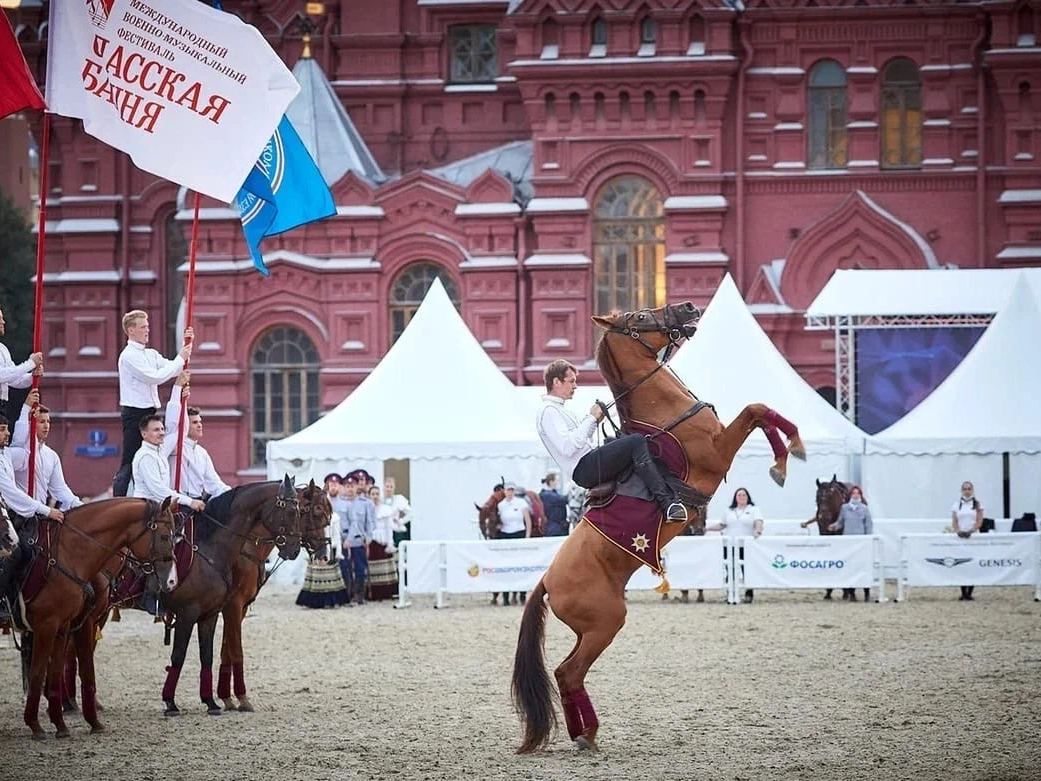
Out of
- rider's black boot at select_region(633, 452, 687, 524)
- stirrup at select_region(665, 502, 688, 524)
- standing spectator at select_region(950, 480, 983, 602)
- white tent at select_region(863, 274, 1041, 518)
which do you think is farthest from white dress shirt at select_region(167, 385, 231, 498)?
white tent at select_region(863, 274, 1041, 518)

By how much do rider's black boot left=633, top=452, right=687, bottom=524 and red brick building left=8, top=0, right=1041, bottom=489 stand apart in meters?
23.4

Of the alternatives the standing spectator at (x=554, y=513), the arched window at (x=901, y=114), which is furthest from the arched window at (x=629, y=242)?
the standing spectator at (x=554, y=513)

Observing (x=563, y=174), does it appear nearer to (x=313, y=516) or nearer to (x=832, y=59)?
(x=832, y=59)

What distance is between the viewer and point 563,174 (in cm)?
3509

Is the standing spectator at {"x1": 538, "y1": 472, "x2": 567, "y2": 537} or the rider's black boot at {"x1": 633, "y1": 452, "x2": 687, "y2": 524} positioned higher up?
the rider's black boot at {"x1": 633, "y1": 452, "x2": 687, "y2": 524}

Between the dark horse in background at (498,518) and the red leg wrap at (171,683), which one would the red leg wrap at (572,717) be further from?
the dark horse in background at (498,518)

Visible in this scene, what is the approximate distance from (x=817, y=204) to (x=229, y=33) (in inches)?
915

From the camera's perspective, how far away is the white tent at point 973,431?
2481cm

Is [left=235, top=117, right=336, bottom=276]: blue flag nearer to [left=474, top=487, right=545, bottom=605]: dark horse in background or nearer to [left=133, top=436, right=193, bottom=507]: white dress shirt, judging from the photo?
[left=133, top=436, right=193, bottom=507]: white dress shirt

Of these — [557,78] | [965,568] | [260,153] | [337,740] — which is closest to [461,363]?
[965,568]

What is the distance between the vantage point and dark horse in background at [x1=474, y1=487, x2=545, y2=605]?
2380cm

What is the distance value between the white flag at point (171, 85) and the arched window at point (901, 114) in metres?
23.9

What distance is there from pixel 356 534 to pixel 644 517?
1319 cm

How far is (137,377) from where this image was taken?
13367 millimetres
